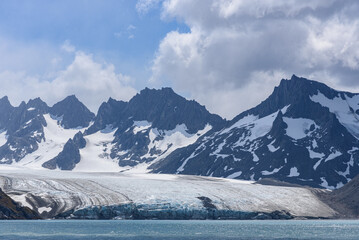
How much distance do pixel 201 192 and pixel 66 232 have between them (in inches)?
3017

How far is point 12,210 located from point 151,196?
38.4 meters

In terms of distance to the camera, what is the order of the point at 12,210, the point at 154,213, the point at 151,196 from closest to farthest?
the point at 12,210, the point at 154,213, the point at 151,196

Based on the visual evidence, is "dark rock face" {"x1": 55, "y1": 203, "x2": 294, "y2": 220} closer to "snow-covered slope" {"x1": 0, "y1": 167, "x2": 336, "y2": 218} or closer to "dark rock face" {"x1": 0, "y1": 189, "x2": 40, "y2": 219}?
"snow-covered slope" {"x1": 0, "y1": 167, "x2": 336, "y2": 218}

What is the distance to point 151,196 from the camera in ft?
496

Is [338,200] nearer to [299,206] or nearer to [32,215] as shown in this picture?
[299,206]

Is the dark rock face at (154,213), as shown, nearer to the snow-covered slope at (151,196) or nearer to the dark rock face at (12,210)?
the snow-covered slope at (151,196)

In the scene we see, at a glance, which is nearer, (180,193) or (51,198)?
(51,198)

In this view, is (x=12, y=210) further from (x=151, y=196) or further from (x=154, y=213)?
(x=151, y=196)

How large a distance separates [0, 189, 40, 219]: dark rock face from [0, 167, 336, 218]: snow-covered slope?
2950 mm

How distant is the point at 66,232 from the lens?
297 feet

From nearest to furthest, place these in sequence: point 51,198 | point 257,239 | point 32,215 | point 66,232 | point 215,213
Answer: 1. point 257,239
2. point 66,232
3. point 32,215
4. point 51,198
5. point 215,213

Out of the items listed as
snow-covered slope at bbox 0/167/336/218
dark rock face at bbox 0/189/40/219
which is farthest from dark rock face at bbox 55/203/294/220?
dark rock face at bbox 0/189/40/219

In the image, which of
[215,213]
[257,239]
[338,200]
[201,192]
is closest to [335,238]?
→ [257,239]

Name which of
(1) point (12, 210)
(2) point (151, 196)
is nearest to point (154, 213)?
(2) point (151, 196)
